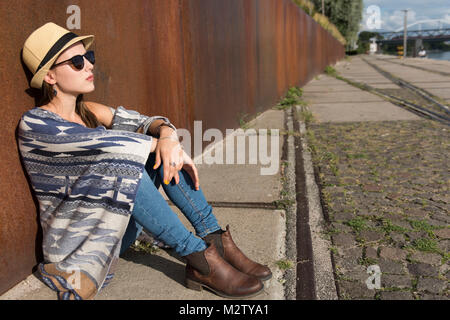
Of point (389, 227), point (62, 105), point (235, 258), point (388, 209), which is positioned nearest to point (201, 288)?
point (235, 258)

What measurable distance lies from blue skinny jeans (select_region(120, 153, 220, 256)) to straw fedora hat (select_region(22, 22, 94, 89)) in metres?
0.64

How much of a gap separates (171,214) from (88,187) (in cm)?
39

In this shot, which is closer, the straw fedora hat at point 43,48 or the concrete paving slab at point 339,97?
the straw fedora hat at point 43,48

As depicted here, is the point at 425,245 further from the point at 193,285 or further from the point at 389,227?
the point at 193,285

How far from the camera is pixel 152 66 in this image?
3.67 meters

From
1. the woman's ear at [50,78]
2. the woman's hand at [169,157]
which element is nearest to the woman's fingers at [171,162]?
the woman's hand at [169,157]

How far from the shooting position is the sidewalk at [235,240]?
2066 millimetres

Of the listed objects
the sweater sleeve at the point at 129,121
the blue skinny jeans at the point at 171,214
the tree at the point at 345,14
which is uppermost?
the tree at the point at 345,14

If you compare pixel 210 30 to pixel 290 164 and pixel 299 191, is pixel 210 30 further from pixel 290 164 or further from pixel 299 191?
pixel 299 191

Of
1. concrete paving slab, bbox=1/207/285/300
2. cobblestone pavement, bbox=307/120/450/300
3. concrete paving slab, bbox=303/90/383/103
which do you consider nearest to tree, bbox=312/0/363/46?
concrete paving slab, bbox=303/90/383/103

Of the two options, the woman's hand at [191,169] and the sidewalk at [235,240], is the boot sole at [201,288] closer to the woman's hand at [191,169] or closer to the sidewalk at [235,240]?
the sidewalk at [235,240]

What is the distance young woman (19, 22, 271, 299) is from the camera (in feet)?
6.22
